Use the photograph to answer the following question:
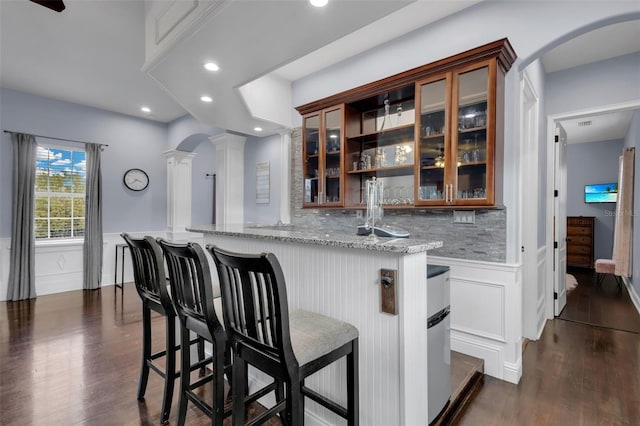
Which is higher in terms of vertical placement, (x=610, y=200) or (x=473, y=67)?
(x=473, y=67)

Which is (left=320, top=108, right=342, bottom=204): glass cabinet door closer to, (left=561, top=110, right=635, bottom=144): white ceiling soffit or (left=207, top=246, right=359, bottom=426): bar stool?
(left=207, top=246, right=359, bottom=426): bar stool

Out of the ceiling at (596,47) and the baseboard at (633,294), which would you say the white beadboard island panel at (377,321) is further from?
the baseboard at (633,294)

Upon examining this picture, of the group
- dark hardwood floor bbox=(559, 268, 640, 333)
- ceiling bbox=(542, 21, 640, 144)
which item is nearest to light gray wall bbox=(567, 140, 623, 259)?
dark hardwood floor bbox=(559, 268, 640, 333)

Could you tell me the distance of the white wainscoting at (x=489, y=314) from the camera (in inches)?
94.4

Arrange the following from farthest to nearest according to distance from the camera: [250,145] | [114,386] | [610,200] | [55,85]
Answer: [610,200] < [250,145] < [55,85] < [114,386]

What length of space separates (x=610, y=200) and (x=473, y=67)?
6.39 m

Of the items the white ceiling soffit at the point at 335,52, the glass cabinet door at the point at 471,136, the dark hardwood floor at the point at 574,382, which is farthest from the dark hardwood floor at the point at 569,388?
Result: the white ceiling soffit at the point at 335,52

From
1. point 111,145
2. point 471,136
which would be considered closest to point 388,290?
point 471,136

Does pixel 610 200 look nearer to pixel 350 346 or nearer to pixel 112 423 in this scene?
pixel 350 346

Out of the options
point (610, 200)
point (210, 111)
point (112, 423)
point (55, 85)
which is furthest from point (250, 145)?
point (610, 200)

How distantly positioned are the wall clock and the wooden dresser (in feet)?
28.4

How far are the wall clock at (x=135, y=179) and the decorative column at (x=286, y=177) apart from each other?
3095mm

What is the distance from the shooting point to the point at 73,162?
17.0 ft

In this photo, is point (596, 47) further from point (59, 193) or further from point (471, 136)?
point (59, 193)
